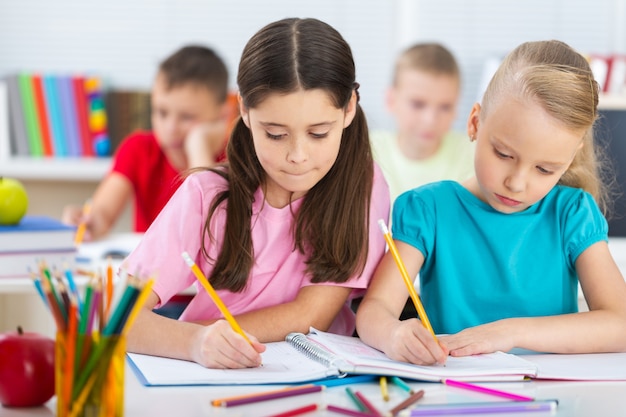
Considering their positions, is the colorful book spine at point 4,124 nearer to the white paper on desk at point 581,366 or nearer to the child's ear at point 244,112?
the child's ear at point 244,112

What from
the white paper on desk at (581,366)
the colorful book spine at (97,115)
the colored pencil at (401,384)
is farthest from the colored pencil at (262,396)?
the colorful book spine at (97,115)

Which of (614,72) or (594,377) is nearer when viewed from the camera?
(594,377)

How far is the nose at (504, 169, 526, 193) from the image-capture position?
142cm

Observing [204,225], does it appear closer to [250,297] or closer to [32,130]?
[250,297]

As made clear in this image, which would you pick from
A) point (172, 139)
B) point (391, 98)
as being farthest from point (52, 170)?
point (391, 98)

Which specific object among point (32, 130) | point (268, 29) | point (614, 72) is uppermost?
point (268, 29)

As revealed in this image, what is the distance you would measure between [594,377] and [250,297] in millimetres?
610

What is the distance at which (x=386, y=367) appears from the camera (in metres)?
1.18

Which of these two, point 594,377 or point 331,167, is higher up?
point 331,167

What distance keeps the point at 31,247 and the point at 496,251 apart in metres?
1.09

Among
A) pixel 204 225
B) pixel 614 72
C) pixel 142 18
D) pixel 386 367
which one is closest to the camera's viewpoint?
pixel 386 367

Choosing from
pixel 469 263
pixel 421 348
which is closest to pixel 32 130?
pixel 469 263

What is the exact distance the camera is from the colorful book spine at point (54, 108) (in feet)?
13.1

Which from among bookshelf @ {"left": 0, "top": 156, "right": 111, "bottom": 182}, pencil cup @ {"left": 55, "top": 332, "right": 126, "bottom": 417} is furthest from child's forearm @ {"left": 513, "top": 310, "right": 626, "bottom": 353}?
bookshelf @ {"left": 0, "top": 156, "right": 111, "bottom": 182}
